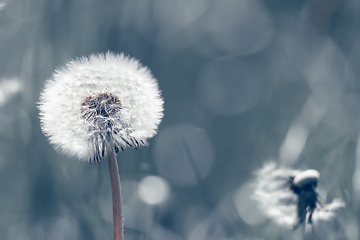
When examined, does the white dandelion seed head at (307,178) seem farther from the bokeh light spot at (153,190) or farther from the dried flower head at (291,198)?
the bokeh light spot at (153,190)

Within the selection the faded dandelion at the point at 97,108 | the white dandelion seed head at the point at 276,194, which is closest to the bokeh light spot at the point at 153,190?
the white dandelion seed head at the point at 276,194

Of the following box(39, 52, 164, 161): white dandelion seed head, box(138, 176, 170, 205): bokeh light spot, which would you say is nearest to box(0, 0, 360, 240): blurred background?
box(138, 176, 170, 205): bokeh light spot

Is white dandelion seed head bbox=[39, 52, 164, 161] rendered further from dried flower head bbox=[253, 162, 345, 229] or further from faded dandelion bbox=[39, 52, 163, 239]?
dried flower head bbox=[253, 162, 345, 229]

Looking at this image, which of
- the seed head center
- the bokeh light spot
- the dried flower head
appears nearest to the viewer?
the seed head center

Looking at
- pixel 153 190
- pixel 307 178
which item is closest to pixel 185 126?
pixel 153 190

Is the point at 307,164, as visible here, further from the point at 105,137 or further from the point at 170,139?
the point at 105,137

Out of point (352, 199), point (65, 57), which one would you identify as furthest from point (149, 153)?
point (352, 199)
